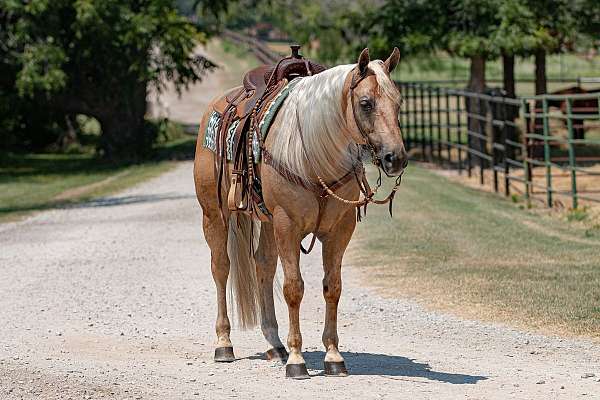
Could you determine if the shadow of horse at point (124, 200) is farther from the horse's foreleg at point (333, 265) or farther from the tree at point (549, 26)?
the horse's foreleg at point (333, 265)

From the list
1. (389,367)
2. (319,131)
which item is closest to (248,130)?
(319,131)

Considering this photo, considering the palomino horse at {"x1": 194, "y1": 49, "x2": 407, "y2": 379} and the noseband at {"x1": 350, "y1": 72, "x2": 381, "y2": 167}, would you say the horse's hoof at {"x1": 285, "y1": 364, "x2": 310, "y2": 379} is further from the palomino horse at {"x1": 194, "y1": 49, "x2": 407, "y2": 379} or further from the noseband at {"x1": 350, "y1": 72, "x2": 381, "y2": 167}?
the noseband at {"x1": 350, "y1": 72, "x2": 381, "y2": 167}

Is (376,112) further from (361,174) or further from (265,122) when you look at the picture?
(265,122)

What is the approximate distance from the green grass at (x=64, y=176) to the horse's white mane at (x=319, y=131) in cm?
1384

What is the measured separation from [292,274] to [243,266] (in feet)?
4.36

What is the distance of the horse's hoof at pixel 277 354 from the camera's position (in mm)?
8477

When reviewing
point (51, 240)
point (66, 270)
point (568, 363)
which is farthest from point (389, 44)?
point (568, 363)

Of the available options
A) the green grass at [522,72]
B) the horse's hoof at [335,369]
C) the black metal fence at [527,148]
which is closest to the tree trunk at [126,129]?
the black metal fence at [527,148]

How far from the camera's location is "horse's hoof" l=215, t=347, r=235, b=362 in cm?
852

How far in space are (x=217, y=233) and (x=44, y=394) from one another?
6.92 feet

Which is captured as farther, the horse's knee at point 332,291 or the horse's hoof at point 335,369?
the horse's knee at point 332,291

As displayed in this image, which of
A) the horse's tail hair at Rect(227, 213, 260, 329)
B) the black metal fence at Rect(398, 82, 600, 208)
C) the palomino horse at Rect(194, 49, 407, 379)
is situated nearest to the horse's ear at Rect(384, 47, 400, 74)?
the palomino horse at Rect(194, 49, 407, 379)

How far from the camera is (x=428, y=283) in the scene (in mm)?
11953

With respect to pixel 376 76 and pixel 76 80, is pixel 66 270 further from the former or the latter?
pixel 76 80
